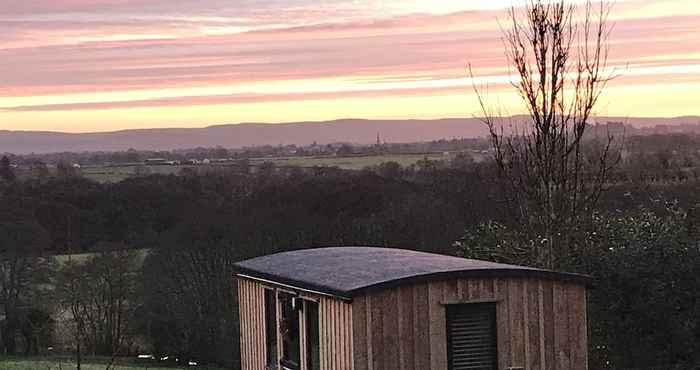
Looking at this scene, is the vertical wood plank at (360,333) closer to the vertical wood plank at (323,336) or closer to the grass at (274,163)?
the vertical wood plank at (323,336)

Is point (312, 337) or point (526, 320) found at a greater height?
point (526, 320)

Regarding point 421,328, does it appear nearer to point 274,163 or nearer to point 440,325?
point 440,325

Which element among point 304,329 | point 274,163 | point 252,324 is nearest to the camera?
point 304,329

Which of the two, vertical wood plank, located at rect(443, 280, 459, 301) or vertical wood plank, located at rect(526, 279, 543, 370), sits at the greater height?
vertical wood plank, located at rect(443, 280, 459, 301)

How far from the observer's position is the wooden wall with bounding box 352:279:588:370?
416 inches

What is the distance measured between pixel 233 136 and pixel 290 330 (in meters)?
80.0

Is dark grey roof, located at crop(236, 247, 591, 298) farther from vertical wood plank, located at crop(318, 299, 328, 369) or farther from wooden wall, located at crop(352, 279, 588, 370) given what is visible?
vertical wood plank, located at crop(318, 299, 328, 369)

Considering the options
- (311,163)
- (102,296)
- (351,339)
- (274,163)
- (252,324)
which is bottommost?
(102,296)

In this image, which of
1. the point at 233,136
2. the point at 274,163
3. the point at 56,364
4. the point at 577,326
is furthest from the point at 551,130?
the point at 233,136

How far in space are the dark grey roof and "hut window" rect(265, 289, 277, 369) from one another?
0.31 m

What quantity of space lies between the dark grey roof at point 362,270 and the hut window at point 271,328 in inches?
12.3

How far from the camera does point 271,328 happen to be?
1302cm

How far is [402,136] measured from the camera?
286 ft

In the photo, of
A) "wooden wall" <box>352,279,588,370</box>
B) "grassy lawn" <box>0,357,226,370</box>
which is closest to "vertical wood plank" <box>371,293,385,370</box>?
"wooden wall" <box>352,279,588,370</box>
